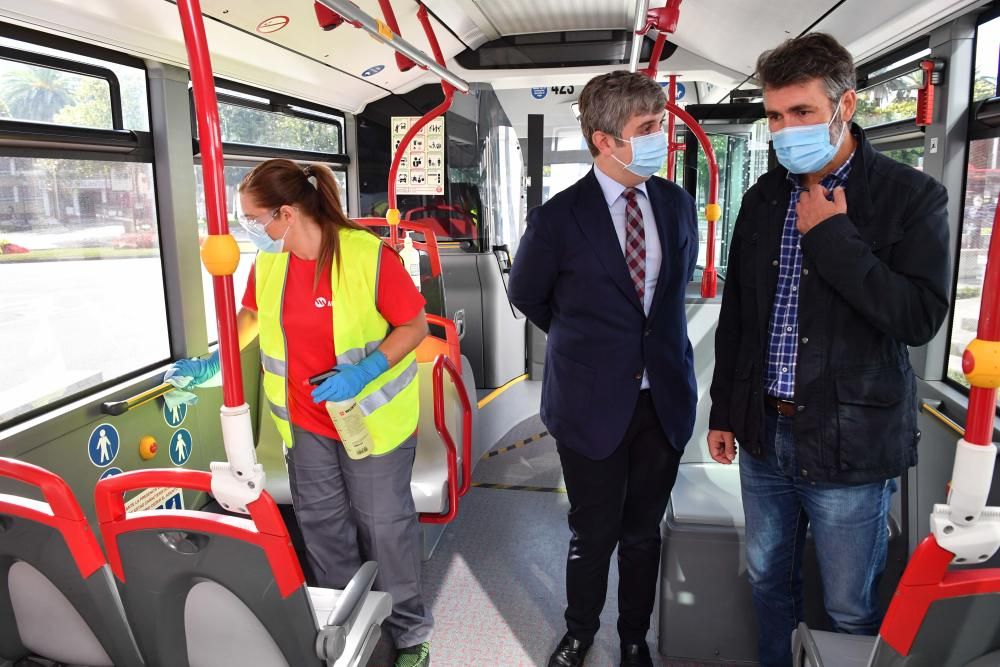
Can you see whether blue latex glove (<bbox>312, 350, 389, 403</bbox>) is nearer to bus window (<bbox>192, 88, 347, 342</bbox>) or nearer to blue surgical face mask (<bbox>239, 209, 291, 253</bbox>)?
blue surgical face mask (<bbox>239, 209, 291, 253</bbox>)

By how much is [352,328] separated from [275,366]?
0.28 meters

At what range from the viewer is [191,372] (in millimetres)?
2123

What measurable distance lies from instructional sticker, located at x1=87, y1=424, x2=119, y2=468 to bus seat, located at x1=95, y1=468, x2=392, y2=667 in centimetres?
140

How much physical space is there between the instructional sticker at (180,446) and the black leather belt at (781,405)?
2.50m

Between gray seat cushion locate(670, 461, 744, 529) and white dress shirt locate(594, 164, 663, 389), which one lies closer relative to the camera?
white dress shirt locate(594, 164, 663, 389)

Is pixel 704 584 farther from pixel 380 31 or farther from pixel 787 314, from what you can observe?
pixel 380 31

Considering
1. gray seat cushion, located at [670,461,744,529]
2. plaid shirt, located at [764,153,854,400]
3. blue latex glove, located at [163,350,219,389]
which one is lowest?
gray seat cushion, located at [670,461,744,529]

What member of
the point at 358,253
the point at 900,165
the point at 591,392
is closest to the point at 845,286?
the point at 900,165

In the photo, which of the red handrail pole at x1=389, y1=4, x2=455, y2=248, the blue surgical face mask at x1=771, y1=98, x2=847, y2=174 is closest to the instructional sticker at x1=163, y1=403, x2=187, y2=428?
the red handrail pole at x1=389, y1=4, x2=455, y2=248

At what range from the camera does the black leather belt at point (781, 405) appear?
166 cm

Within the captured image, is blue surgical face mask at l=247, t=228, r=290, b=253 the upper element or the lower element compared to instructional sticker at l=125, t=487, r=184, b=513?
upper

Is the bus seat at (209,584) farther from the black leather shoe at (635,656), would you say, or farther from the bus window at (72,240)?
the bus window at (72,240)

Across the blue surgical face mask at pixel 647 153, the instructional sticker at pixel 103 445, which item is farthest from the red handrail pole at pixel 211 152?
the instructional sticker at pixel 103 445

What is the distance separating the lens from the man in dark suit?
1881 millimetres
